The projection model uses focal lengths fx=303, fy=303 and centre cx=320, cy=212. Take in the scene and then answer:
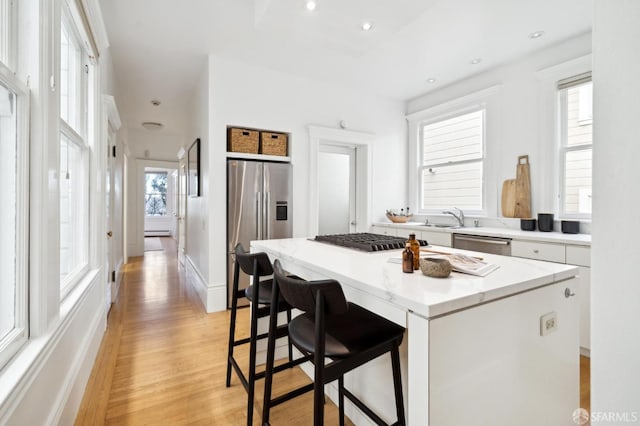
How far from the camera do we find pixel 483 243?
3113 mm

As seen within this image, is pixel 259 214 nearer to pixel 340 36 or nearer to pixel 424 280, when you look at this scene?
pixel 340 36

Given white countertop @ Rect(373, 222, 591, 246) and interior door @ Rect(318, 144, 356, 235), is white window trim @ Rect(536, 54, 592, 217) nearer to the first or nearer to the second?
white countertop @ Rect(373, 222, 591, 246)

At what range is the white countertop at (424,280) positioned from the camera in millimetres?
934

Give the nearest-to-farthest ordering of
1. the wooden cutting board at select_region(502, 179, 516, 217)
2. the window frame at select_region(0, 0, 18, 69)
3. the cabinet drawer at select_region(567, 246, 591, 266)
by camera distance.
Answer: the window frame at select_region(0, 0, 18, 69) < the cabinet drawer at select_region(567, 246, 591, 266) < the wooden cutting board at select_region(502, 179, 516, 217)

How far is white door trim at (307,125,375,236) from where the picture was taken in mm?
3953

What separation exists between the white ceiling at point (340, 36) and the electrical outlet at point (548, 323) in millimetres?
2017

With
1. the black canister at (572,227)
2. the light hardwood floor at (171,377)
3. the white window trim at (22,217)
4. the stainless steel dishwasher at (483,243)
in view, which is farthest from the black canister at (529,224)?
the white window trim at (22,217)

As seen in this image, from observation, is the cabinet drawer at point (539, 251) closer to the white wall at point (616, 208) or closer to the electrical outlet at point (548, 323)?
the electrical outlet at point (548, 323)

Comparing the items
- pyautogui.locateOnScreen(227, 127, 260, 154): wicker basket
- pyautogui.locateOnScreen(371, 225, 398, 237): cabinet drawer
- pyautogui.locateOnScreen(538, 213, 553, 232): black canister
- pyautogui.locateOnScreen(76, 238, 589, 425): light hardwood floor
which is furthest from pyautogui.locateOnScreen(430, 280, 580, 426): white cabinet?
pyautogui.locateOnScreen(227, 127, 260, 154): wicker basket

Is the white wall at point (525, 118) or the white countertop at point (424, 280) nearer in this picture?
the white countertop at point (424, 280)

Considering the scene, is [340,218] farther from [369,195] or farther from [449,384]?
[449,384]

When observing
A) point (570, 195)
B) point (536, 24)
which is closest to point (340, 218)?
point (570, 195)

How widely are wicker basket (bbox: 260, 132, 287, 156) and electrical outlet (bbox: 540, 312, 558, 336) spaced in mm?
3109

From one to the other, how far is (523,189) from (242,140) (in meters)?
3.22
